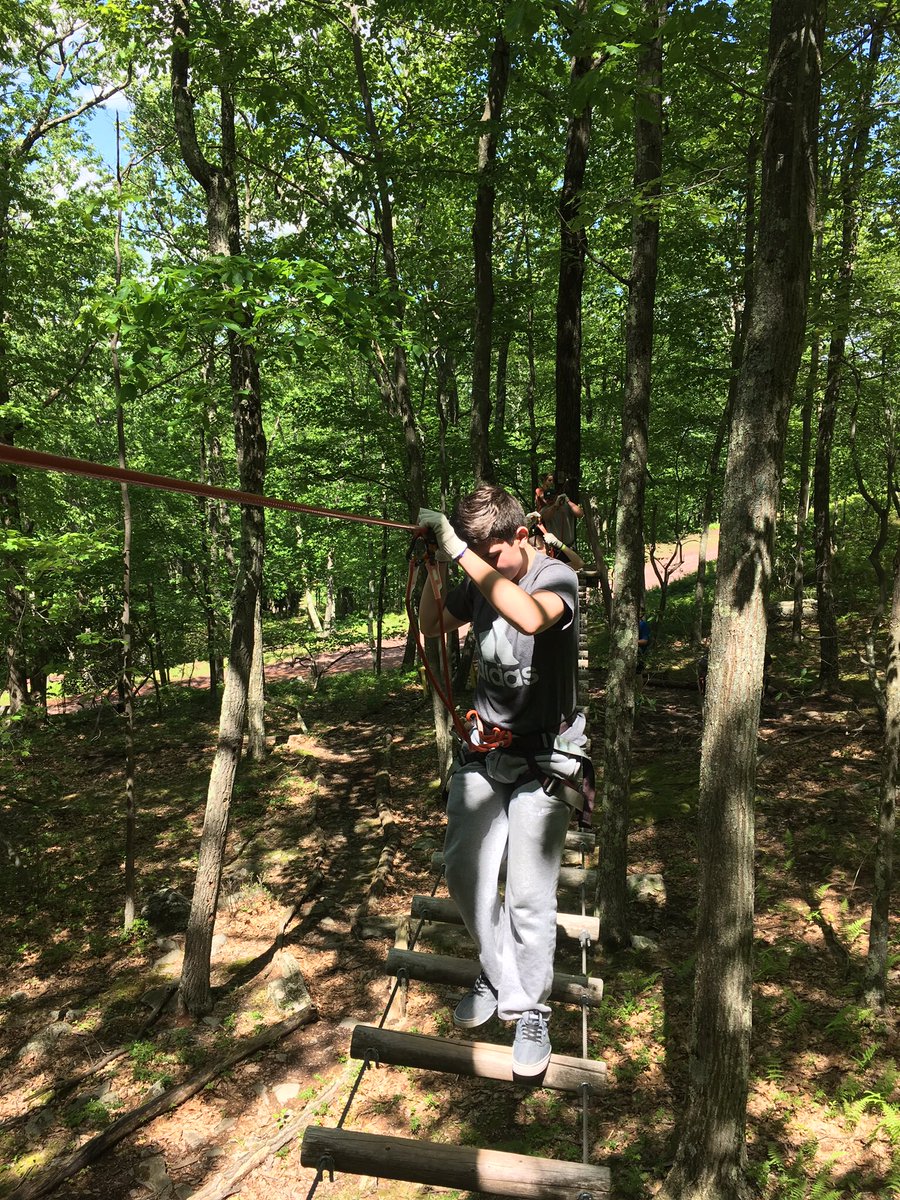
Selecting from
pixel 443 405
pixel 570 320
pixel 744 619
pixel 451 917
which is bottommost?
pixel 451 917

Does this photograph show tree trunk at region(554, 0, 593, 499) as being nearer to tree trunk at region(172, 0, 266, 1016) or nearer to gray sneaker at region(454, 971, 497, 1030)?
tree trunk at region(172, 0, 266, 1016)

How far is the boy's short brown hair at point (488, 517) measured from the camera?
278 cm

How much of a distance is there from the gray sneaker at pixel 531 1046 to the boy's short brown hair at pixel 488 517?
197 cm

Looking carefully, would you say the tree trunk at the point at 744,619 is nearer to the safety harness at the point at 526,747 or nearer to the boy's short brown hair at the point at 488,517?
the safety harness at the point at 526,747

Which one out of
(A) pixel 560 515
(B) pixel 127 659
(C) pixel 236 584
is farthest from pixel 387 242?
(B) pixel 127 659

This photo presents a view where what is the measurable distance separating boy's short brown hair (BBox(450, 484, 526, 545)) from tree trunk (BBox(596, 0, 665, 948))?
3153 mm

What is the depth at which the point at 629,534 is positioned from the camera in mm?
5902

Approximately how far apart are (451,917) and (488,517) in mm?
2336

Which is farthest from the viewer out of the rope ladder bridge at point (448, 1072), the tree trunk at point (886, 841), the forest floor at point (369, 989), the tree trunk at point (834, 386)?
the tree trunk at point (834, 386)

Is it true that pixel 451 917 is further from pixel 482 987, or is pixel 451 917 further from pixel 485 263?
pixel 485 263

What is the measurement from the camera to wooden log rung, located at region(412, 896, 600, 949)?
3.62 m

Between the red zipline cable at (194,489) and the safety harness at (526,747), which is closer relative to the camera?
the red zipline cable at (194,489)

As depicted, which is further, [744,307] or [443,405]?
[443,405]

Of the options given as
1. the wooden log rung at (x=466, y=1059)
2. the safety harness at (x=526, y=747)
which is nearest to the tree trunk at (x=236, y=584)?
the safety harness at (x=526, y=747)
